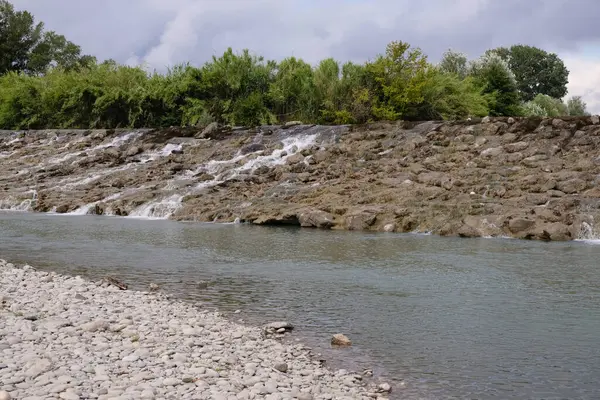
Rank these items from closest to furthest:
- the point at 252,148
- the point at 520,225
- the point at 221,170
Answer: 1. the point at 520,225
2. the point at 221,170
3. the point at 252,148

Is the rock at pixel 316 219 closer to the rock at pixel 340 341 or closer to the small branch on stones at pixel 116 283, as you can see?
the small branch on stones at pixel 116 283

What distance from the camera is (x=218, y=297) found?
9109 millimetres

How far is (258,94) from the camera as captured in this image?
36781 mm

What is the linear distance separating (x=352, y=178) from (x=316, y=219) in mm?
3956

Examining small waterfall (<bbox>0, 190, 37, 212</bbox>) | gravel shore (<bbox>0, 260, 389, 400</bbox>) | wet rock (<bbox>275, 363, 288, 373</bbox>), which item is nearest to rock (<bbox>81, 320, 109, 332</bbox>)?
gravel shore (<bbox>0, 260, 389, 400</bbox>)

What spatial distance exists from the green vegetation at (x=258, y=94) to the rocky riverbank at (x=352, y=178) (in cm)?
523

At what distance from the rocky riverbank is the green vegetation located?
5.23m

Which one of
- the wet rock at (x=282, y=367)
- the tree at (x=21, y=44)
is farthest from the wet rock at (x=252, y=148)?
the tree at (x=21, y=44)

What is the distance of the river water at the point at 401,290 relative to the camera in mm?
6062

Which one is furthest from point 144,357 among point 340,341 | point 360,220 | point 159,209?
point 159,209

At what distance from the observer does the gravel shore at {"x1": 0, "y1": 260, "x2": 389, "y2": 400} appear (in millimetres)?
→ 4939

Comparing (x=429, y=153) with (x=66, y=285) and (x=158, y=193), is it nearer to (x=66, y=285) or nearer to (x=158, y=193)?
(x=158, y=193)

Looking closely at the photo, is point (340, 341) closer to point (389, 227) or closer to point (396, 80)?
point (389, 227)

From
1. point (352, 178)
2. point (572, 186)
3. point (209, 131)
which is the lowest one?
point (572, 186)
